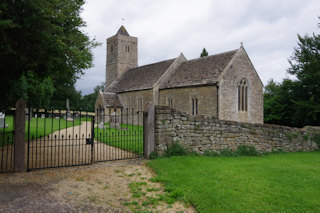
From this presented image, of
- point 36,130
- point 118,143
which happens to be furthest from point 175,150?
point 36,130

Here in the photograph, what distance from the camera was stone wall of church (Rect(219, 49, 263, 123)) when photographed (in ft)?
68.0

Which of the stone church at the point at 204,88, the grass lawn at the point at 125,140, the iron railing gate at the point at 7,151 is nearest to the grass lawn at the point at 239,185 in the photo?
the grass lawn at the point at 125,140

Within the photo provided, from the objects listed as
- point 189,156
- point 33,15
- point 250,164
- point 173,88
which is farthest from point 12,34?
point 173,88

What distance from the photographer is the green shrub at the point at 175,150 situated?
29.7 feet

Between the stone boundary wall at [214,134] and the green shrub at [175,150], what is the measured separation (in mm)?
157

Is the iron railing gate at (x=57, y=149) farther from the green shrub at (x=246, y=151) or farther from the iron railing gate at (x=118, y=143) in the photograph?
the green shrub at (x=246, y=151)

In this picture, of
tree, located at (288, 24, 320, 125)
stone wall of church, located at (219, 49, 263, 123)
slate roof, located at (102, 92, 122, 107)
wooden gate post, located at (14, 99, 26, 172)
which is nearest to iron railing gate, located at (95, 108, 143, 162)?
wooden gate post, located at (14, 99, 26, 172)

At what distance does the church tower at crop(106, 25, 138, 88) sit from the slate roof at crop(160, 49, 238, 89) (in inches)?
545

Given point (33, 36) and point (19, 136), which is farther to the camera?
point (19, 136)

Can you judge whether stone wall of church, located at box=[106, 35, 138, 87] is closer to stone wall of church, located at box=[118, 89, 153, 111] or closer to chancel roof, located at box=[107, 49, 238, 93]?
chancel roof, located at box=[107, 49, 238, 93]

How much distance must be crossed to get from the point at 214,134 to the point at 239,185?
4241mm

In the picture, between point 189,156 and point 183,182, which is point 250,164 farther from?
point 183,182

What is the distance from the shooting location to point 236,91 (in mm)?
21656

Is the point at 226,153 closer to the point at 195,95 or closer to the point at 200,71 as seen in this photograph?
the point at 195,95
